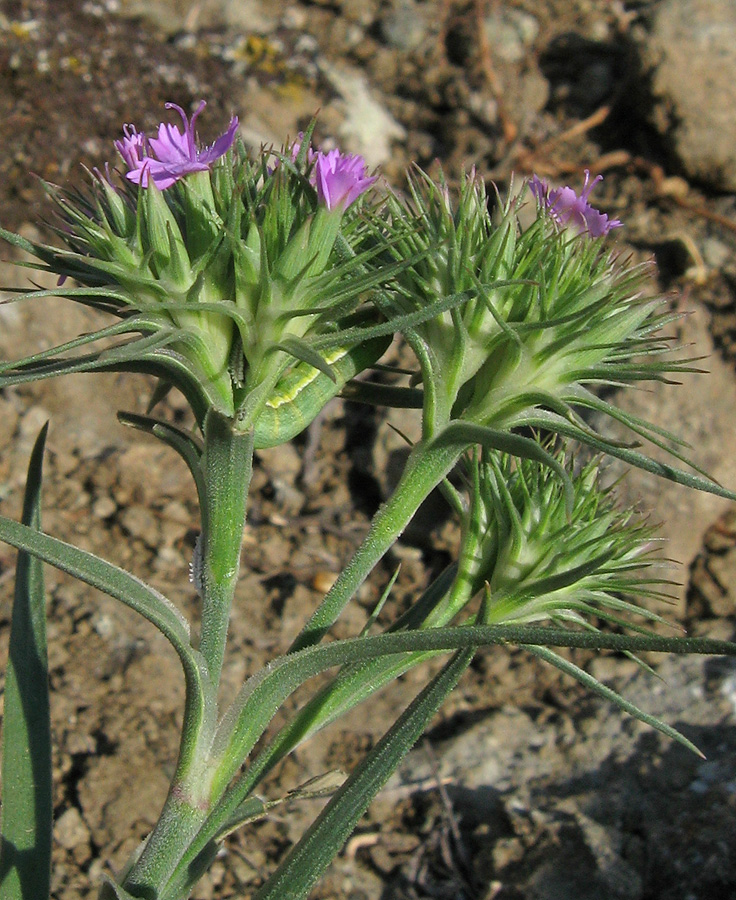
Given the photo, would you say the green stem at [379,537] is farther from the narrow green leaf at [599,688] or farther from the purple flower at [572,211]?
the purple flower at [572,211]

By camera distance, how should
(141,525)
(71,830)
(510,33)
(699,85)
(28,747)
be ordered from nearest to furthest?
(28,747) → (71,830) → (141,525) → (699,85) → (510,33)

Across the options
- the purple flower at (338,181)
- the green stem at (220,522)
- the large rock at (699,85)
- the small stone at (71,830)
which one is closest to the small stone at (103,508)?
the small stone at (71,830)

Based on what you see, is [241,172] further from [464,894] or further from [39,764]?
[464,894]

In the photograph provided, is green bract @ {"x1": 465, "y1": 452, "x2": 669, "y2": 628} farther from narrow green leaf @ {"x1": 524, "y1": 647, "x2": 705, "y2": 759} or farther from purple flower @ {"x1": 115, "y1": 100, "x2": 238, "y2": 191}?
purple flower @ {"x1": 115, "y1": 100, "x2": 238, "y2": 191}

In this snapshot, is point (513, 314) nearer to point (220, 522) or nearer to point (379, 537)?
point (379, 537)

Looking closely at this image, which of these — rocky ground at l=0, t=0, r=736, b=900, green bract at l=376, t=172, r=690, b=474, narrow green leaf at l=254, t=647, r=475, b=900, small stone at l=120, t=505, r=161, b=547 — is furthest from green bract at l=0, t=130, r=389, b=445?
small stone at l=120, t=505, r=161, b=547

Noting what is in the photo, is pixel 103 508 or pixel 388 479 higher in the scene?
pixel 388 479

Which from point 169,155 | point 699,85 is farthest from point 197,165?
point 699,85
